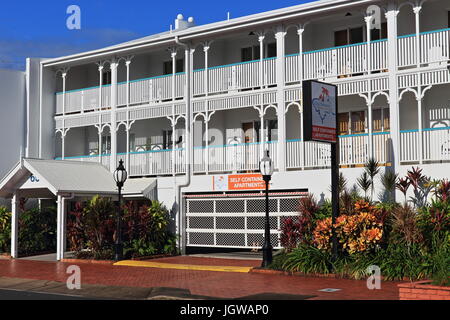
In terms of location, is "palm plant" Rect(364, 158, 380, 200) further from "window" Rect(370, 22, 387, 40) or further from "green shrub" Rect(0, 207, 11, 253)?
"green shrub" Rect(0, 207, 11, 253)

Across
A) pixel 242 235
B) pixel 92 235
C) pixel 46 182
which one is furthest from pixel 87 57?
pixel 242 235

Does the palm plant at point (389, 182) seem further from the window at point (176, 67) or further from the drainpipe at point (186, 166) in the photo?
the window at point (176, 67)

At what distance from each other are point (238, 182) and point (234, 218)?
4.22 ft

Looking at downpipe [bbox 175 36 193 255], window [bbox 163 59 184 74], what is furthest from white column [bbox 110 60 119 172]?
downpipe [bbox 175 36 193 255]

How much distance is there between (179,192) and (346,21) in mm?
8288

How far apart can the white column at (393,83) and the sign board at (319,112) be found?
8.71 feet

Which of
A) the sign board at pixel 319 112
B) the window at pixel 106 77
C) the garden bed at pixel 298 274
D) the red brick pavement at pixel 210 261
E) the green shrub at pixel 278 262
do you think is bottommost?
the red brick pavement at pixel 210 261

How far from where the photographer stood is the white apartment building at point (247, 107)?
65.8 feet

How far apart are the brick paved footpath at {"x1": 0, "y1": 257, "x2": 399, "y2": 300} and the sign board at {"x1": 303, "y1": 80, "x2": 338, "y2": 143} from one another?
3683mm

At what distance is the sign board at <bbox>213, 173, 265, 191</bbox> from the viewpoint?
2195 centimetres

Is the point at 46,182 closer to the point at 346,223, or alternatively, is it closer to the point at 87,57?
the point at 87,57

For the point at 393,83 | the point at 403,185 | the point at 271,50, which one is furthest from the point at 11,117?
the point at 403,185

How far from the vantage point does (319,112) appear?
17.5 meters

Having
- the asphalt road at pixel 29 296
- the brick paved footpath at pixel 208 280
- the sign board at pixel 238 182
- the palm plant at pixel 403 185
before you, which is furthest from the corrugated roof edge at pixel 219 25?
the asphalt road at pixel 29 296
